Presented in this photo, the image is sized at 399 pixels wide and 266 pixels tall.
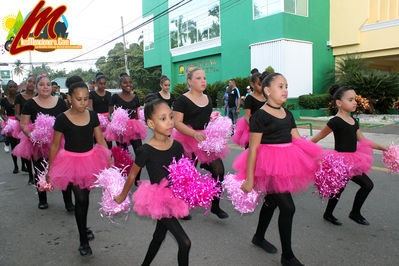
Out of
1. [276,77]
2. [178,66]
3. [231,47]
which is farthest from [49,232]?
[178,66]

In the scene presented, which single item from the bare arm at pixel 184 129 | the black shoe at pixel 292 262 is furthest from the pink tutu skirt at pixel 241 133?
the black shoe at pixel 292 262

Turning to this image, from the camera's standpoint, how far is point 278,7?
63.2 feet

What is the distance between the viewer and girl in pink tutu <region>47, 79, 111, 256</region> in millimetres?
3742

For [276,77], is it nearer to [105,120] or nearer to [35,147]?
[35,147]

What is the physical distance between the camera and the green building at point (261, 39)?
19422 mm

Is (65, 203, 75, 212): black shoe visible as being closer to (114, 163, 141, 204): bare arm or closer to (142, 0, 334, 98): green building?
(114, 163, 141, 204): bare arm

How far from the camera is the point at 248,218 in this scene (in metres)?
4.73

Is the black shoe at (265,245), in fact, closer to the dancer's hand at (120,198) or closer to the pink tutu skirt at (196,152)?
the pink tutu skirt at (196,152)

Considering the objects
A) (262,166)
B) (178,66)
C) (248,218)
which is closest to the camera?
(262,166)

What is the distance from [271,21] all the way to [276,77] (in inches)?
702

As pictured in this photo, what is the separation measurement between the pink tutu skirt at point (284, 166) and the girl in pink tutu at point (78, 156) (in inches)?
74.4

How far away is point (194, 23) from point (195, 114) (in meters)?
24.4

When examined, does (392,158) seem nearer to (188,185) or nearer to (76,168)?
(188,185)

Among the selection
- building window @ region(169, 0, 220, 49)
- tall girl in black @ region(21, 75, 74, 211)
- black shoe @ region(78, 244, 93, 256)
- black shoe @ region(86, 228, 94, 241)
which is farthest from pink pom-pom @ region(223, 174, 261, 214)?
building window @ region(169, 0, 220, 49)
